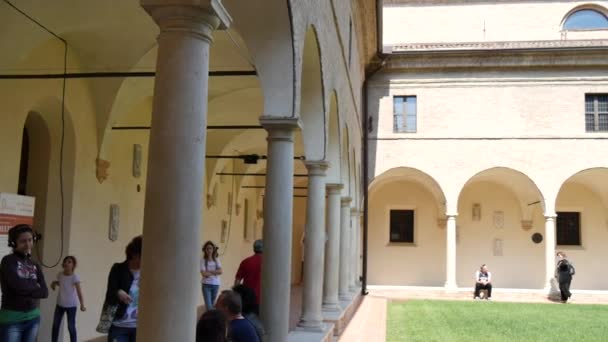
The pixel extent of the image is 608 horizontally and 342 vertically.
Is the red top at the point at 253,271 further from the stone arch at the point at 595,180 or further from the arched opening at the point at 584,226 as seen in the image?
the arched opening at the point at 584,226

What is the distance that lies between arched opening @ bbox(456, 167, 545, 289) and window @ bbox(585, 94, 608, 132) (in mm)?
4053

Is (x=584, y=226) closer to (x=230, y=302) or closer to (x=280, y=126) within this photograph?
(x=280, y=126)

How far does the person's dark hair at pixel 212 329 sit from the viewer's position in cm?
372

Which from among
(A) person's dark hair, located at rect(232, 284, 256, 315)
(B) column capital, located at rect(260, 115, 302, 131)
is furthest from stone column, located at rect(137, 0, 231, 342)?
(B) column capital, located at rect(260, 115, 302, 131)

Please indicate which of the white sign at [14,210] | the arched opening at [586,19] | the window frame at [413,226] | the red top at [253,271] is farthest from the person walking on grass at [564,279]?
the white sign at [14,210]

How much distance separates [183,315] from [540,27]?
2827cm

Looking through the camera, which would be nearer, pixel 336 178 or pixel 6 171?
pixel 6 171

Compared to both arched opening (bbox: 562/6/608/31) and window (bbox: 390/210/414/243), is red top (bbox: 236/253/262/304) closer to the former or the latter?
window (bbox: 390/210/414/243)

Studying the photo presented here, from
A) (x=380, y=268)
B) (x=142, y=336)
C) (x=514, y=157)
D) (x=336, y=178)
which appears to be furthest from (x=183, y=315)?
(x=380, y=268)

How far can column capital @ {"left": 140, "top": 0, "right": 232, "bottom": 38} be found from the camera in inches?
142

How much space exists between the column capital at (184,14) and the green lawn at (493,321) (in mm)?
9796

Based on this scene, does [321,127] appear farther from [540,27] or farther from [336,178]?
[540,27]

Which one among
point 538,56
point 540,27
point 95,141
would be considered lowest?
point 95,141

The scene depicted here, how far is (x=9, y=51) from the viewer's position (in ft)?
25.6
